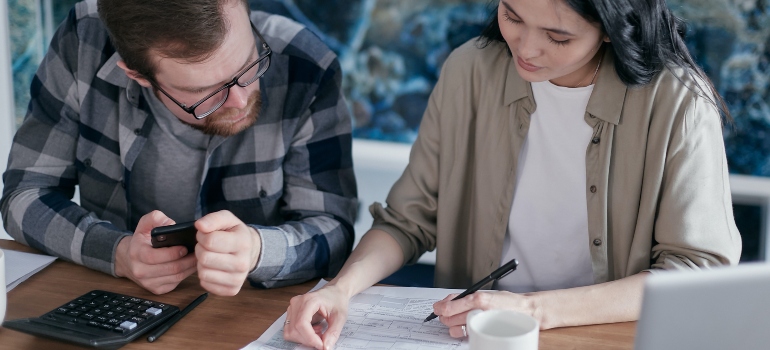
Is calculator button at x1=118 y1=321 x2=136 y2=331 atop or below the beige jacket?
below

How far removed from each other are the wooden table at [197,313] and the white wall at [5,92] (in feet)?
5.99

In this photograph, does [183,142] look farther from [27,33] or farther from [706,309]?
[27,33]

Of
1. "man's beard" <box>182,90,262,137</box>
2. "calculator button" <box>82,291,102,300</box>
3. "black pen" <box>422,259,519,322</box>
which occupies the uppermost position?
"man's beard" <box>182,90,262,137</box>

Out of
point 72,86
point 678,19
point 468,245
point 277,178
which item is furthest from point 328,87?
point 678,19

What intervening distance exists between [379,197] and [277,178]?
133 cm

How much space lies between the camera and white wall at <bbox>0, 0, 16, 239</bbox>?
9.78 feet

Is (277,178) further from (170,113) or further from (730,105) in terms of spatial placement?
(730,105)

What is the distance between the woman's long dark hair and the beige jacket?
0.11ft

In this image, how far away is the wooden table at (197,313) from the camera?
1172mm

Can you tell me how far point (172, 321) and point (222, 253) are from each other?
0.44ft

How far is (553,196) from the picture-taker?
150 cm

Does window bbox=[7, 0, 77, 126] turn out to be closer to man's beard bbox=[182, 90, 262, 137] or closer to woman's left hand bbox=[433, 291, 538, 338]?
man's beard bbox=[182, 90, 262, 137]

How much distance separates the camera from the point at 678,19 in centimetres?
138

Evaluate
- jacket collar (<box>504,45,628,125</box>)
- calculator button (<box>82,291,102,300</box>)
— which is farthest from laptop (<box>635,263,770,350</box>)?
calculator button (<box>82,291,102,300</box>)
